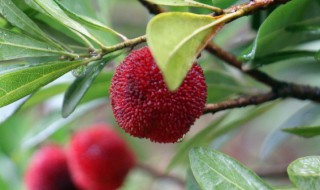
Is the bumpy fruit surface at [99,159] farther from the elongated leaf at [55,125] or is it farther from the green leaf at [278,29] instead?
the green leaf at [278,29]

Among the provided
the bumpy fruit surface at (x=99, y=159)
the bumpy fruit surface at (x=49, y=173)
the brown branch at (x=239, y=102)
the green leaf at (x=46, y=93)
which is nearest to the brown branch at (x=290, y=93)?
the brown branch at (x=239, y=102)

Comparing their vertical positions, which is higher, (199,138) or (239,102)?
(239,102)

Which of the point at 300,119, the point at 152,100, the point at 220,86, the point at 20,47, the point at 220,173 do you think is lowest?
the point at 300,119

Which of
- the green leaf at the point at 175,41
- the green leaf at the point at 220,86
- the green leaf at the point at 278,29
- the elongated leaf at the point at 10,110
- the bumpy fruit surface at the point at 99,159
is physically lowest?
the bumpy fruit surface at the point at 99,159

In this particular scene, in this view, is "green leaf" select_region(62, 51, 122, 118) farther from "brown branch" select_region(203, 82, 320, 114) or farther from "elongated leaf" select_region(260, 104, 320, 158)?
"elongated leaf" select_region(260, 104, 320, 158)

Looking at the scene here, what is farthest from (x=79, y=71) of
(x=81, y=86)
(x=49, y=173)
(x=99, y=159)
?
(x=49, y=173)

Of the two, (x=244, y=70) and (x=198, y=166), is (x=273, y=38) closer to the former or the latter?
(x=244, y=70)

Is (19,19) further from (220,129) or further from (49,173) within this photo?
(49,173)
